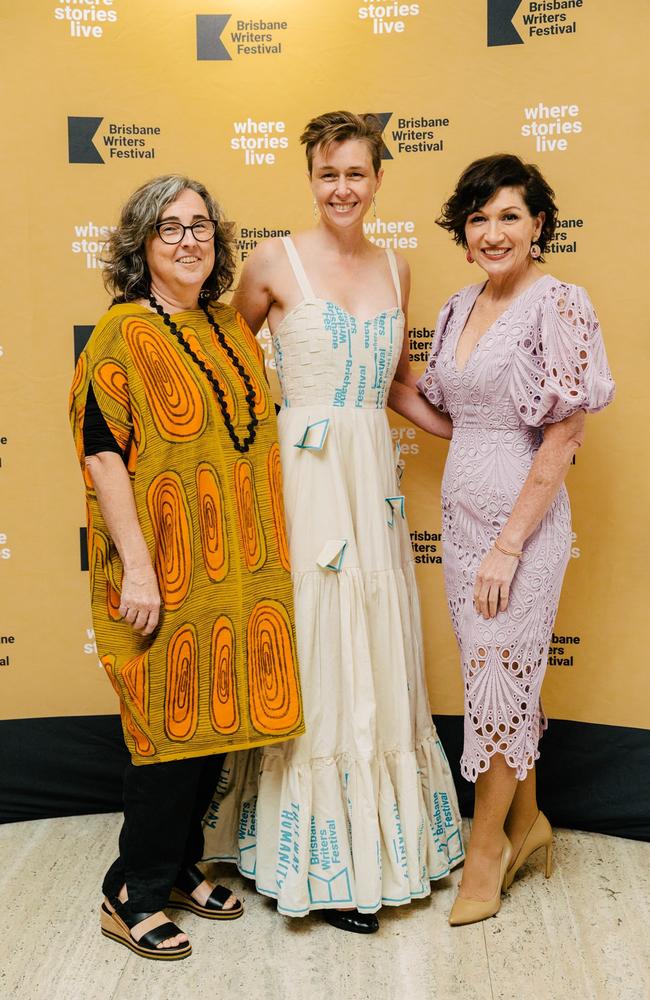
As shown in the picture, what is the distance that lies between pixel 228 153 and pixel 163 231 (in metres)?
0.89

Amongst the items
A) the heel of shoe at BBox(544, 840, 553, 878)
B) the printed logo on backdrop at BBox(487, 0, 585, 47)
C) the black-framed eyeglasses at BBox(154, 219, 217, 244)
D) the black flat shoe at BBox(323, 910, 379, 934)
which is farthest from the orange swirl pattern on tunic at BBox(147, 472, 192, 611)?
the printed logo on backdrop at BBox(487, 0, 585, 47)

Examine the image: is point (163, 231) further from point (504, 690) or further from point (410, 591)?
point (504, 690)

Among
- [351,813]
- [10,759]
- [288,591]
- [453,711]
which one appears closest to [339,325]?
[288,591]

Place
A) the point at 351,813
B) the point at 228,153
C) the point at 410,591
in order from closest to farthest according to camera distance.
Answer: the point at 351,813
the point at 410,591
the point at 228,153

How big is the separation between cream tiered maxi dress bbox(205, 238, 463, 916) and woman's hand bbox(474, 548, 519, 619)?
22 cm

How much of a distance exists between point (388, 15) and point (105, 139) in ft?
3.07

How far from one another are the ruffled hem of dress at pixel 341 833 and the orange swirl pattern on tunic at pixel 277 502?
0.51 meters

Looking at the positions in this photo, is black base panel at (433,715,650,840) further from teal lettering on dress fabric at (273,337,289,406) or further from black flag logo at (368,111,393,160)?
black flag logo at (368,111,393,160)

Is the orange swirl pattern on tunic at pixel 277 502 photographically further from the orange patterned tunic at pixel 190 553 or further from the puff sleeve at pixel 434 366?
the puff sleeve at pixel 434 366

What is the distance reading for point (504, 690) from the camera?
2.17 meters

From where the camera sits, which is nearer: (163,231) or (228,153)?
(163,231)

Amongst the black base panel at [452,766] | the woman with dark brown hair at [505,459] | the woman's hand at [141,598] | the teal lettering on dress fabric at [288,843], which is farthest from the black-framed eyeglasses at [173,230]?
the black base panel at [452,766]

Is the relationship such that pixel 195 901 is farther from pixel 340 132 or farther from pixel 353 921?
pixel 340 132

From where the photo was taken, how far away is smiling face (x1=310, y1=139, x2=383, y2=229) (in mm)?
2156
